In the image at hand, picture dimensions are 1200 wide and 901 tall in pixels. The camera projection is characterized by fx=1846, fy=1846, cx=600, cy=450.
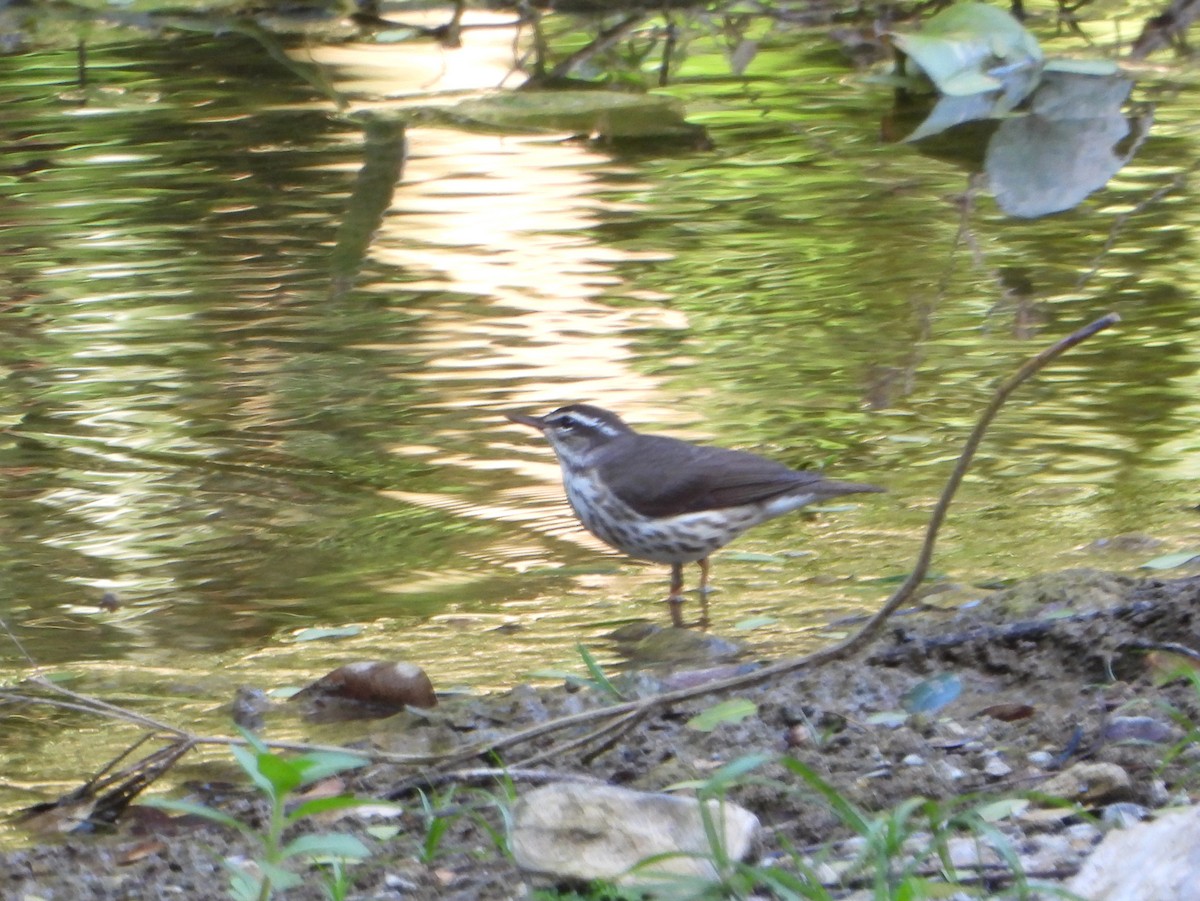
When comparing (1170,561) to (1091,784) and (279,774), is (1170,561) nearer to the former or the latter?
(1091,784)

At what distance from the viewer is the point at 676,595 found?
5965 mm

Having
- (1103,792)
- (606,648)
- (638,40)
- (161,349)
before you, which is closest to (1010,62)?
(638,40)

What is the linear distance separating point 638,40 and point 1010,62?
3574mm

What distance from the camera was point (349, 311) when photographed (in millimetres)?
8742

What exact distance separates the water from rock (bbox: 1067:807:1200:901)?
8.17 ft

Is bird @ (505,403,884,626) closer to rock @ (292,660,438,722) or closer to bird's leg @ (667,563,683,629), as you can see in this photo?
bird's leg @ (667,563,683,629)

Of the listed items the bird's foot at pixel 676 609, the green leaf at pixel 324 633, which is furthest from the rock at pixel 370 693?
the bird's foot at pixel 676 609

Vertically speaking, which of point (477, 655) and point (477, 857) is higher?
point (477, 857)

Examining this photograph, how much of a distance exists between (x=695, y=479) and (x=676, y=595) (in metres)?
0.40

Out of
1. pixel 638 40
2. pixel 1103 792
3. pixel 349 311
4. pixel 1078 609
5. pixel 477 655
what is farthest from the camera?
pixel 638 40

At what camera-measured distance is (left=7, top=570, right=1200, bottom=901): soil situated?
3.44 metres

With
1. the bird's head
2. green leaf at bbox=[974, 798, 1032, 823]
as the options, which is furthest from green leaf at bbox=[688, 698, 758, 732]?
the bird's head

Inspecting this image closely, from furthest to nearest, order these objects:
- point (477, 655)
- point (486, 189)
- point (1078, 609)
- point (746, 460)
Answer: point (486, 189)
point (746, 460)
point (477, 655)
point (1078, 609)

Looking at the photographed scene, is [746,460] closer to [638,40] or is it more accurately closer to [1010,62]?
[1010,62]
